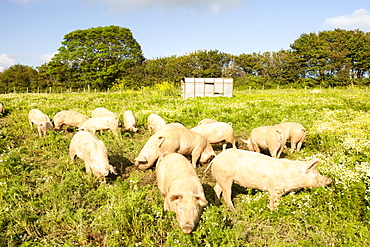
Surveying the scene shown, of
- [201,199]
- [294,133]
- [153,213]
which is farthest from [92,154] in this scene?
[294,133]

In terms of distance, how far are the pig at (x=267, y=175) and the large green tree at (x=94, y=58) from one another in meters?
42.8

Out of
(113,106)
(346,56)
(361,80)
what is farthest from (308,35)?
(113,106)

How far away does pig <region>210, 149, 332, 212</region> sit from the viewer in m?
5.12

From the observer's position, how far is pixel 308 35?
5069cm

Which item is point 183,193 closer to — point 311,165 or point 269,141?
point 311,165

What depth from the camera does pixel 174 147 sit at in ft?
23.9

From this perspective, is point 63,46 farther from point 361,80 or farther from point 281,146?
point 361,80

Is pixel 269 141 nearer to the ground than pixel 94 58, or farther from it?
nearer to the ground

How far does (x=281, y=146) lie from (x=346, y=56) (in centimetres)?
4905

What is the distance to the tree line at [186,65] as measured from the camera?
150ft

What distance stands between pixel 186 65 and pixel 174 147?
42.4m

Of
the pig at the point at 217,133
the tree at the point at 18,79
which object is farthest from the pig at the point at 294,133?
the tree at the point at 18,79

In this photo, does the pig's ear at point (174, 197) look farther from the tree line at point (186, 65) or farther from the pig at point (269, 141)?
the tree line at point (186, 65)

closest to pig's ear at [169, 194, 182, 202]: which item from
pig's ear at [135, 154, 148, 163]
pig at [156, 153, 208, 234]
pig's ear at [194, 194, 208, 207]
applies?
pig at [156, 153, 208, 234]
